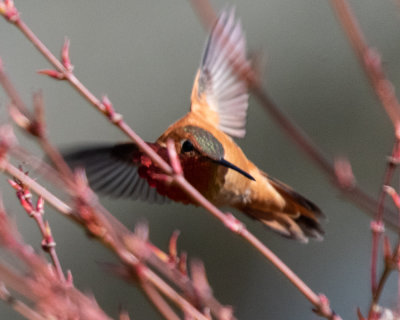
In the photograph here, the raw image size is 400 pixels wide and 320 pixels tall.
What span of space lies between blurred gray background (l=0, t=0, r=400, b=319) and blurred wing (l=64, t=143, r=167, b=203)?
5.99 feet

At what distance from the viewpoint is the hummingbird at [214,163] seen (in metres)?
2.85

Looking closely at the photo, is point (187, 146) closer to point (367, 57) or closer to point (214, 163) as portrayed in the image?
point (214, 163)

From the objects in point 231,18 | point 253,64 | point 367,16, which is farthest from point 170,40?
point 253,64

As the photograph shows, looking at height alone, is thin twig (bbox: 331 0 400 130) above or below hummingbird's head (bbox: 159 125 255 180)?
above

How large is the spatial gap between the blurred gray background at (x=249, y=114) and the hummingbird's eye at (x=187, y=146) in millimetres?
2257

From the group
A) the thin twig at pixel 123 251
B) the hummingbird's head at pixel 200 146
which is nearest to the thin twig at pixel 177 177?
the thin twig at pixel 123 251

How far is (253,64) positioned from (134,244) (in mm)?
472

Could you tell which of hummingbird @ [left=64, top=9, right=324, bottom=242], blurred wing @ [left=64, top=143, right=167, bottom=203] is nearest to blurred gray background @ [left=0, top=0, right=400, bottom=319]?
hummingbird @ [left=64, top=9, right=324, bottom=242]

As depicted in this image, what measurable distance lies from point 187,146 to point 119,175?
19.1 inches

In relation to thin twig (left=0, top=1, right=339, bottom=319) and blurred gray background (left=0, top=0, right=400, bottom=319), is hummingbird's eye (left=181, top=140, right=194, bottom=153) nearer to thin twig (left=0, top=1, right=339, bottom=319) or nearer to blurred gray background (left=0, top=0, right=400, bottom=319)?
thin twig (left=0, top=1, right=339, bottom=319)

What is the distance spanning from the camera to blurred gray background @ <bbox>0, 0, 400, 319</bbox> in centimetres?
516

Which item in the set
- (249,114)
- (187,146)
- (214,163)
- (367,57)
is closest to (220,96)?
(214,163)

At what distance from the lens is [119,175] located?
317cm

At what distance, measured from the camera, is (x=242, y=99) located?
11.7 feet
